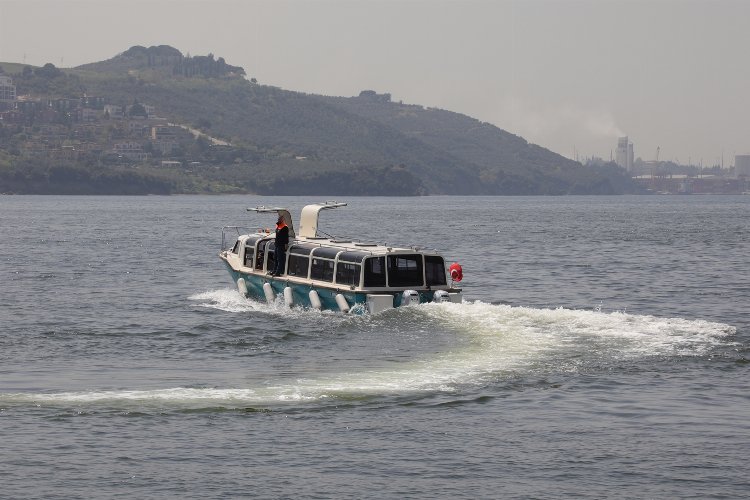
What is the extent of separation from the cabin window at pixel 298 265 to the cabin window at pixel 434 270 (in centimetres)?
494

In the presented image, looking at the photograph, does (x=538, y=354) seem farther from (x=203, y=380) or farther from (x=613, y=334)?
(x=203, y=380)

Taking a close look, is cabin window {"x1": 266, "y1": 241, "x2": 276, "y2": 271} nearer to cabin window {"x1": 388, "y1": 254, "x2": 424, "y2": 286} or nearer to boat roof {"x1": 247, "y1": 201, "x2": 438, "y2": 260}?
boat roof {"x1": 247, "y1": 201, "x2": 438, "y2": 260}

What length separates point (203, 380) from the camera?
1145 inches

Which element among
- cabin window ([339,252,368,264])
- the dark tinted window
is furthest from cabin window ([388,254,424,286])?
the dark tinted window

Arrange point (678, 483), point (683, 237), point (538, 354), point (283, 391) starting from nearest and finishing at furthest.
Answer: point (678, 483) < point (283, 391) < point (538, 354) < point (683, 237)

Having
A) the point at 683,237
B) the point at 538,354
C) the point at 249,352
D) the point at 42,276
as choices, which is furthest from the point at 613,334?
the point at 683,237

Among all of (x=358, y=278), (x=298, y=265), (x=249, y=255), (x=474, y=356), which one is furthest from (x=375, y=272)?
(x=249, y=255)

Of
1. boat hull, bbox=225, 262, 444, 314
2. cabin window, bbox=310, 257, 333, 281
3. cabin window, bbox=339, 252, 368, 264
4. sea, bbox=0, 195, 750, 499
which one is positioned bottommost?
sea, bbox=0, 195, 750, 499

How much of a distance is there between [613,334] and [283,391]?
37.3ft

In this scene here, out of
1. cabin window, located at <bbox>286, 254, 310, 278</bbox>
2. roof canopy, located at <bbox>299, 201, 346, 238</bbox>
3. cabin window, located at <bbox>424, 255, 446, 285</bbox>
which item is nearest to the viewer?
cabin window, located at <bbox>424, 255, 446, 285</bbox>

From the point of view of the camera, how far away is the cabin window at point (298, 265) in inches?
1720

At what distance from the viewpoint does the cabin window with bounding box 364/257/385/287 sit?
132ft

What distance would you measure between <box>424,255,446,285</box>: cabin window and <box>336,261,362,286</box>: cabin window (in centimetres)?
237

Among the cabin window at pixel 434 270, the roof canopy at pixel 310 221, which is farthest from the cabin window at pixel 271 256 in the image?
the cabin window at pixel 434 270
